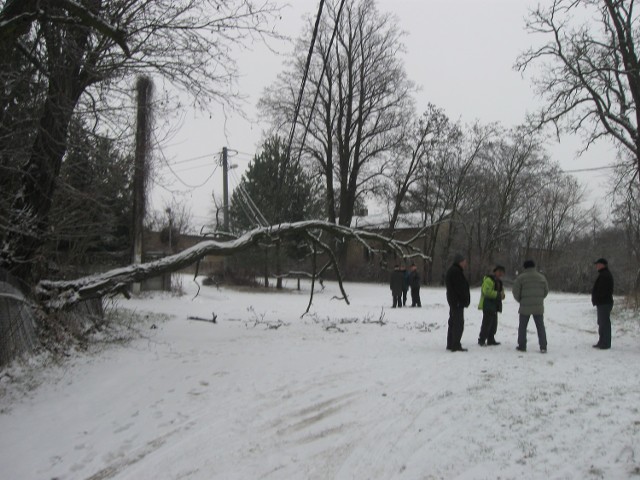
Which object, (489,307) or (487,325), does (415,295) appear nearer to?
(487,325)

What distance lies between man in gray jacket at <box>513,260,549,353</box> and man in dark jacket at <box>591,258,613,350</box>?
101cm

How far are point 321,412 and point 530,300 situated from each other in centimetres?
531

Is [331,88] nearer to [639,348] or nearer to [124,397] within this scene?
[639,348]

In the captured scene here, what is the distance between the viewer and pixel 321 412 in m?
5.66

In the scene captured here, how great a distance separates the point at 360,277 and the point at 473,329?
27.8m

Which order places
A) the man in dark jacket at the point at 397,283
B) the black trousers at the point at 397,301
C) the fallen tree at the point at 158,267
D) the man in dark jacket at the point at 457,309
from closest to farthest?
1. the fallen tree at the point at 158,267
2. the man in dark jacket at the point at 457,309
3. the man in dark jacket at the point at 397,283
4. the black trousers at the point at 397,301

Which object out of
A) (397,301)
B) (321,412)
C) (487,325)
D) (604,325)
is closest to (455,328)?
(487,325)

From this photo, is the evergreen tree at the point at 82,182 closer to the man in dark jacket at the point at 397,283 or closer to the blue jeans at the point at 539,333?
the blue jeans at the point at 539,333

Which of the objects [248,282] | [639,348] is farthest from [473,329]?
[248,282]

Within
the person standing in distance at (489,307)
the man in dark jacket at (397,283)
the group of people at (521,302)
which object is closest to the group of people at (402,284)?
the man in dark jacket at (397,283)

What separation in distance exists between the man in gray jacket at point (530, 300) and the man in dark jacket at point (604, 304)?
101 cm

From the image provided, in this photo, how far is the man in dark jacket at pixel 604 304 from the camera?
9.29 m

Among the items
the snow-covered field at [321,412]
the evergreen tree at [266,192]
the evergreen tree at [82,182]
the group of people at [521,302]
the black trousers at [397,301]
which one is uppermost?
the evergreen tree at [266,192]

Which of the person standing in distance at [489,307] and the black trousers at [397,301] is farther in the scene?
the black trousers at [397,301]
